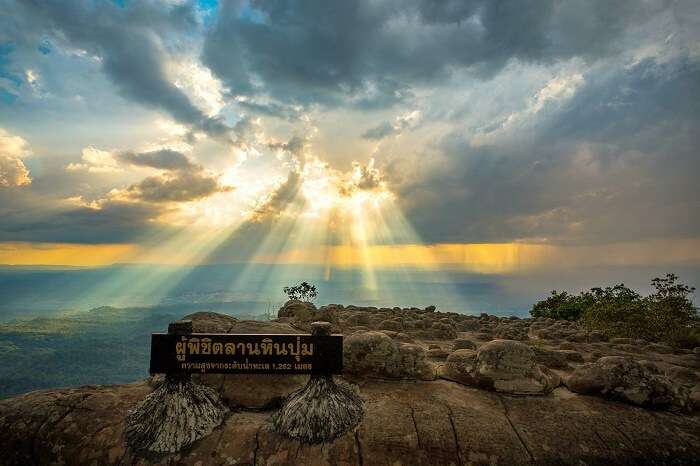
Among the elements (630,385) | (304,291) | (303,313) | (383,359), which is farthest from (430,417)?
(304,291)

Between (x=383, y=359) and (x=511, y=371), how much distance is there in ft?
19.3

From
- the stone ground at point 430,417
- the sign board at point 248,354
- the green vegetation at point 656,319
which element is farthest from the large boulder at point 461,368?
the green vegetation at point 656,319

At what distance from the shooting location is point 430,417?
550 inches

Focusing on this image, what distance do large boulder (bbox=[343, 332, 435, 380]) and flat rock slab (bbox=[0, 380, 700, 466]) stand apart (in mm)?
1344

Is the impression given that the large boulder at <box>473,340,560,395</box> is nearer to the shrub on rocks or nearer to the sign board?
the sign board

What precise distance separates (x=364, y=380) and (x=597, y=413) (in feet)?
32.4

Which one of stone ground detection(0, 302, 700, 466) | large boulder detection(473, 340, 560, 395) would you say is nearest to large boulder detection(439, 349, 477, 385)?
stone ground detection(0, 302, 700, 466)

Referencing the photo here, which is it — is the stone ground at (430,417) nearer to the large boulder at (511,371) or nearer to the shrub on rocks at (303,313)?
the large boulder at (511,371)

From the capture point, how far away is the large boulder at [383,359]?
17.1 meters

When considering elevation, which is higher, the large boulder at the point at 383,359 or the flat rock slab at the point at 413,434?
the large boulder at the point at 383,359

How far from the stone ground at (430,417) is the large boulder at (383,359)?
5 centimetres

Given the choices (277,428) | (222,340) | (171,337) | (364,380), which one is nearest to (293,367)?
(277,428)

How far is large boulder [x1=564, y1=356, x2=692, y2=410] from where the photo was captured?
15.3 meters

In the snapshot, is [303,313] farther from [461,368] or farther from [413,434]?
[413,434]
